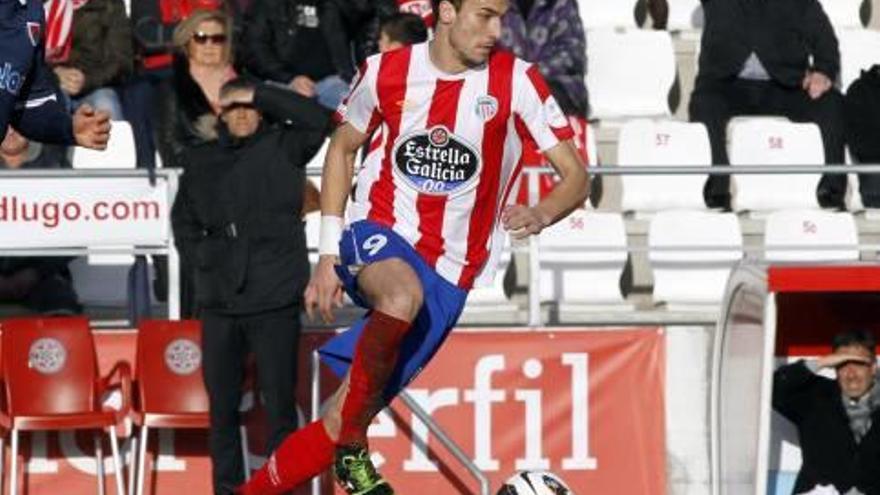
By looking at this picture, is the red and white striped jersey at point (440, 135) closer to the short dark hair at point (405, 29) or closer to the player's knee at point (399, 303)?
the player's knee at point (399, 303)

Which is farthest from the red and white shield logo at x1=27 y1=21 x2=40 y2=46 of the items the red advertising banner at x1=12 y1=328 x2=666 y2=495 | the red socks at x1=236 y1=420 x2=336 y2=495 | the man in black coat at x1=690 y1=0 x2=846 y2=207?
the man in black coat at x1=690 y1=0 x2=846 y2=207

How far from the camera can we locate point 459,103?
1031 cm

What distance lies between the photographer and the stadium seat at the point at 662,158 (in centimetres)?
1509

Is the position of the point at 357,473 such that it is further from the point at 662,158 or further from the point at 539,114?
the point at 662,158

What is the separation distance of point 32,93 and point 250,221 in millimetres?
3345

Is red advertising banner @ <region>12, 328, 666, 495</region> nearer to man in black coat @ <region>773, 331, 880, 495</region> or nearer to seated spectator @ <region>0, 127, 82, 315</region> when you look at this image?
seated spectator @ <region>0, 127, 82, 315</region>

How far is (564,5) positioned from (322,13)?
1350 mm

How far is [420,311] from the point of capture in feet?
33.9

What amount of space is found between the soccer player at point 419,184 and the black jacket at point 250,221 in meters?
2.35

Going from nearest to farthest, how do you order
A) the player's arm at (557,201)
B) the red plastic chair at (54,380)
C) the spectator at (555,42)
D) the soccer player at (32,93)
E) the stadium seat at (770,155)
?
the soccer player at (32,93), the player's arm at (557,201), the red plastic chair at (54,380), the spectator at (555,42), the stadium seat at (770,155)

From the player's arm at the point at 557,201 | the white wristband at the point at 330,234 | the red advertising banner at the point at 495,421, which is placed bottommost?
the red advertising banner at the point at 495,421

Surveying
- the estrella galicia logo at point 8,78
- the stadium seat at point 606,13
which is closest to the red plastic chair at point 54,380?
the estrella galicia logo at point 8,78

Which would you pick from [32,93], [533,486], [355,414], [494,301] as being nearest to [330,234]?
[355,414]

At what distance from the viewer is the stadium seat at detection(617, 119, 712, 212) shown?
15.1m
